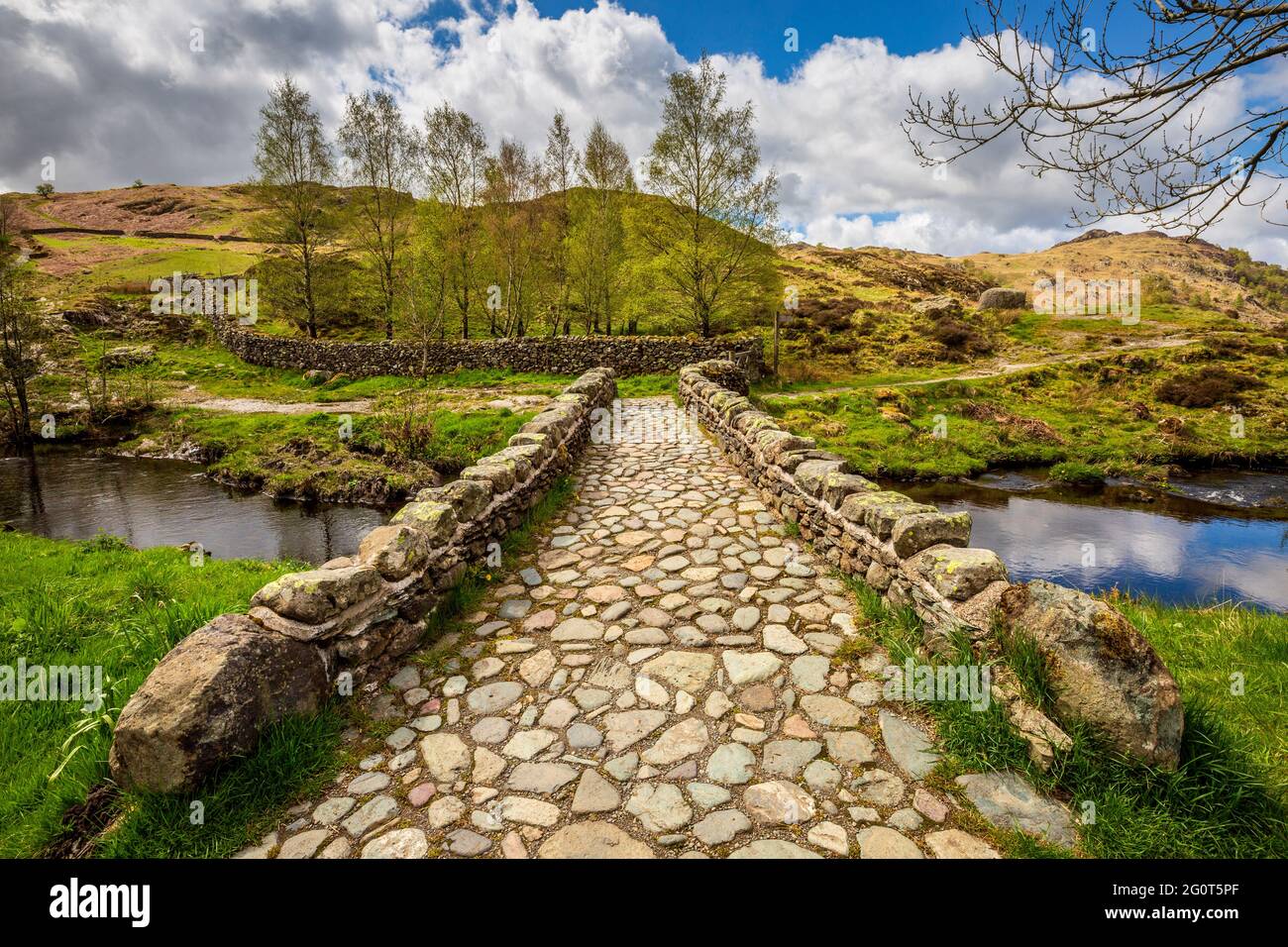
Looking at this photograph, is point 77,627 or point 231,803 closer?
point 231,803

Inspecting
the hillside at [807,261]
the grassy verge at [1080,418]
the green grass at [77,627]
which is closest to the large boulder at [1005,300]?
the hillside at [807,261]

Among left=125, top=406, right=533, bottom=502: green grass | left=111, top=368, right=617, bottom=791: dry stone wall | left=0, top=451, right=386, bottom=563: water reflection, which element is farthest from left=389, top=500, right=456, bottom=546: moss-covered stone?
left=125, top=406, right=533, bottom=502: green grass

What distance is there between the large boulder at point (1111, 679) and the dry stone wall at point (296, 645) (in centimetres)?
430

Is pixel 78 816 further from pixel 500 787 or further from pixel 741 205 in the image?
pixel 741 205

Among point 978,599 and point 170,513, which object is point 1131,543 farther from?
point 170,513

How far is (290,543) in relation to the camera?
32.2ft

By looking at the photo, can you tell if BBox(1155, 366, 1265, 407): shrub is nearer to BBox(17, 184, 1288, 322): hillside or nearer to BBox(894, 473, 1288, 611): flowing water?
BBox(894, 473, 1288, 611): flowing water

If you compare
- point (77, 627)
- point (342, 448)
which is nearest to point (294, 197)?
point (342, 448)

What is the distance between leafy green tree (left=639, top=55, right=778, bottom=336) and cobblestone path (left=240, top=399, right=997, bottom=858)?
19.0m

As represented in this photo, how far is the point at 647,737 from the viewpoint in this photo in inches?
131

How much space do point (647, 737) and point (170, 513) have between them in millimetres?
12710

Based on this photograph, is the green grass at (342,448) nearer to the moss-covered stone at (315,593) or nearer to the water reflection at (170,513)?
the water reflection at (170,513)

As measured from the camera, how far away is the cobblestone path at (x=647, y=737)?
264 cm

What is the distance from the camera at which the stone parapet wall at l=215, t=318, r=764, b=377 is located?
2062 cm
